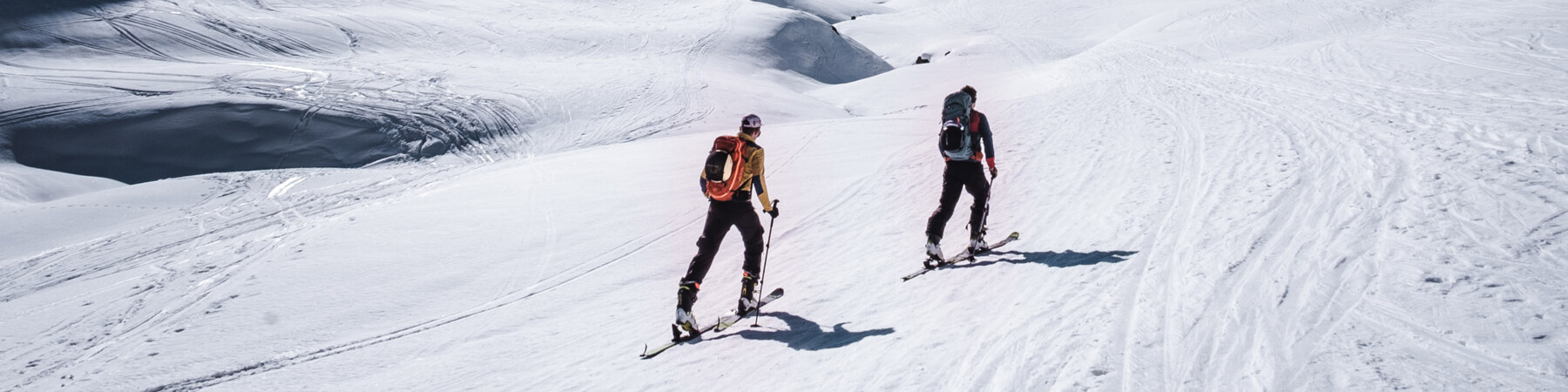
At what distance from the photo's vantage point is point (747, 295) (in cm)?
693

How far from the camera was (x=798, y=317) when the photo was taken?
689 cm

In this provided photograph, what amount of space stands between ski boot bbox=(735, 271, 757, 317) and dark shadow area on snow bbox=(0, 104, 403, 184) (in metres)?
12.6

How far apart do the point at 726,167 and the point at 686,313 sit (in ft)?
3.80

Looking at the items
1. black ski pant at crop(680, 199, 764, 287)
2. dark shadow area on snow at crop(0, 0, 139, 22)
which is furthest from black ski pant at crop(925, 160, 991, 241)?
dark shadow area on snow at crop(0, 0, 139, 22)

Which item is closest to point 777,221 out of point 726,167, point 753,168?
point 753,168

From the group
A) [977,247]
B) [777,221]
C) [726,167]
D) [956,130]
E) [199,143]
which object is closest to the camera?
[726,167]

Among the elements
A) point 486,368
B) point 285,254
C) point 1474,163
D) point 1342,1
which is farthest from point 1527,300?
point 1342,1

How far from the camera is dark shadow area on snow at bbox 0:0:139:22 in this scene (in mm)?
22562

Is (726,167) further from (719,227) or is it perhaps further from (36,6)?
(36,6)

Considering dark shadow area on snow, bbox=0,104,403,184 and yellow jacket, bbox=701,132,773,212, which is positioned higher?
yellow jacket, bbox=701,132,773,212

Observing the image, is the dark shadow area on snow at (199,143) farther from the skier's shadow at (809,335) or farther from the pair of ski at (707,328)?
the skier's shadow at (809,335)

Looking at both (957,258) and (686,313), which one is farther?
(957,258)

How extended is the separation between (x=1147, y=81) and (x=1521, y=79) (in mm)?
7840

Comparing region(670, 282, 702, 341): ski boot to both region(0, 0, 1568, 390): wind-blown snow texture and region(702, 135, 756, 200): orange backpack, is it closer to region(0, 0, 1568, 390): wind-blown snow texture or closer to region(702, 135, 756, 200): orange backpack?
region(0, 0, 1568, 390): wind-blown snow texture
